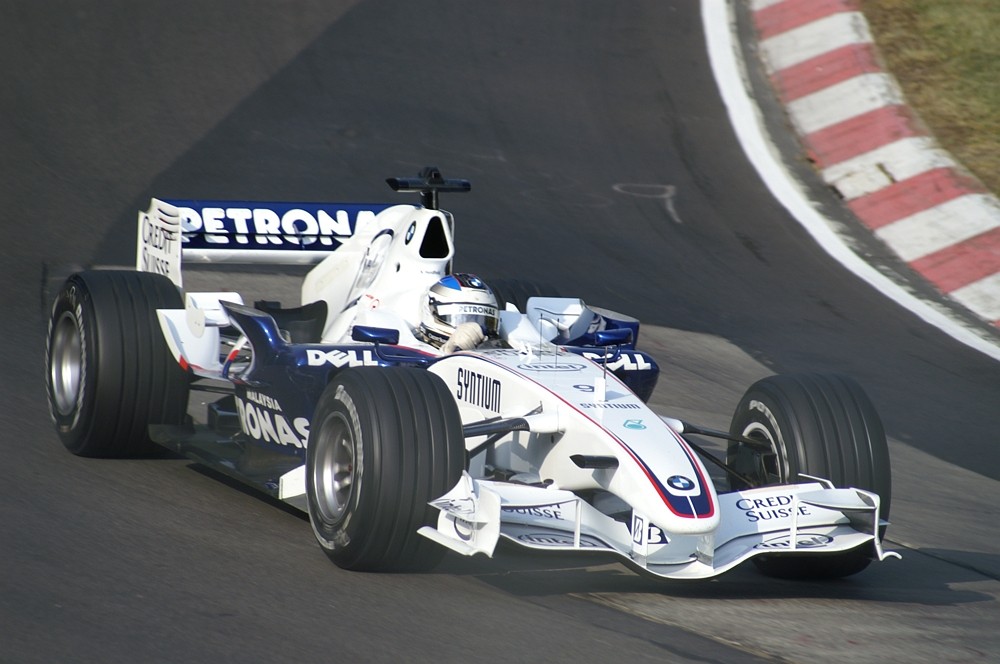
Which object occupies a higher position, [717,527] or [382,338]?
[382,338]

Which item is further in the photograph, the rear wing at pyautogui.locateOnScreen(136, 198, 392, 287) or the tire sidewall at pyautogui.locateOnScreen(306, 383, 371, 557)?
the rear wing at pyautogui.locateOnScreen(136, 198, 392, 287)

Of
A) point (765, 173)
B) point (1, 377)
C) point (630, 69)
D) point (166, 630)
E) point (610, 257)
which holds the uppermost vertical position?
point (630, 69)

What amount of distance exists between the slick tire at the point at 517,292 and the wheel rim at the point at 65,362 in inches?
88.5

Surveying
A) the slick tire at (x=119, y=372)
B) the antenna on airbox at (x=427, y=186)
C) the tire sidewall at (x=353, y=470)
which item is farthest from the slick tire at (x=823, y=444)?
the slick tire at (x=119, y=372)

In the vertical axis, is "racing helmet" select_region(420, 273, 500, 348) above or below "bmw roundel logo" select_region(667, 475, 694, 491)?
above

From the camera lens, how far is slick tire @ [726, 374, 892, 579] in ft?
19.5

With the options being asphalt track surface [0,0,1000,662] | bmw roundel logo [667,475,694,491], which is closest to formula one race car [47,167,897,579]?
bmw roundel logo [667,475,694,491]

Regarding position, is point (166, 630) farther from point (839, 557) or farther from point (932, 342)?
point (932, 342)

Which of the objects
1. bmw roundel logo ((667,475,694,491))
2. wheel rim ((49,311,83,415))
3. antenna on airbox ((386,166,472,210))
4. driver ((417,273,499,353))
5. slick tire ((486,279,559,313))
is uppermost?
antenna on airbox ((386,166,472,210))

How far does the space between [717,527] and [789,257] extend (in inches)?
267

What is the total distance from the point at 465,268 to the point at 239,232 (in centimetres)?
290

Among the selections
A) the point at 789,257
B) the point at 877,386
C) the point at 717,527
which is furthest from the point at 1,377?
the point at 789,257

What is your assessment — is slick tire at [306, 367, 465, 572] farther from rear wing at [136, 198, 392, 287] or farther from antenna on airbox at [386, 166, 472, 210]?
rear wing at [136, 198, 392, 287]

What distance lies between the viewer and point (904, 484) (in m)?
7.99
